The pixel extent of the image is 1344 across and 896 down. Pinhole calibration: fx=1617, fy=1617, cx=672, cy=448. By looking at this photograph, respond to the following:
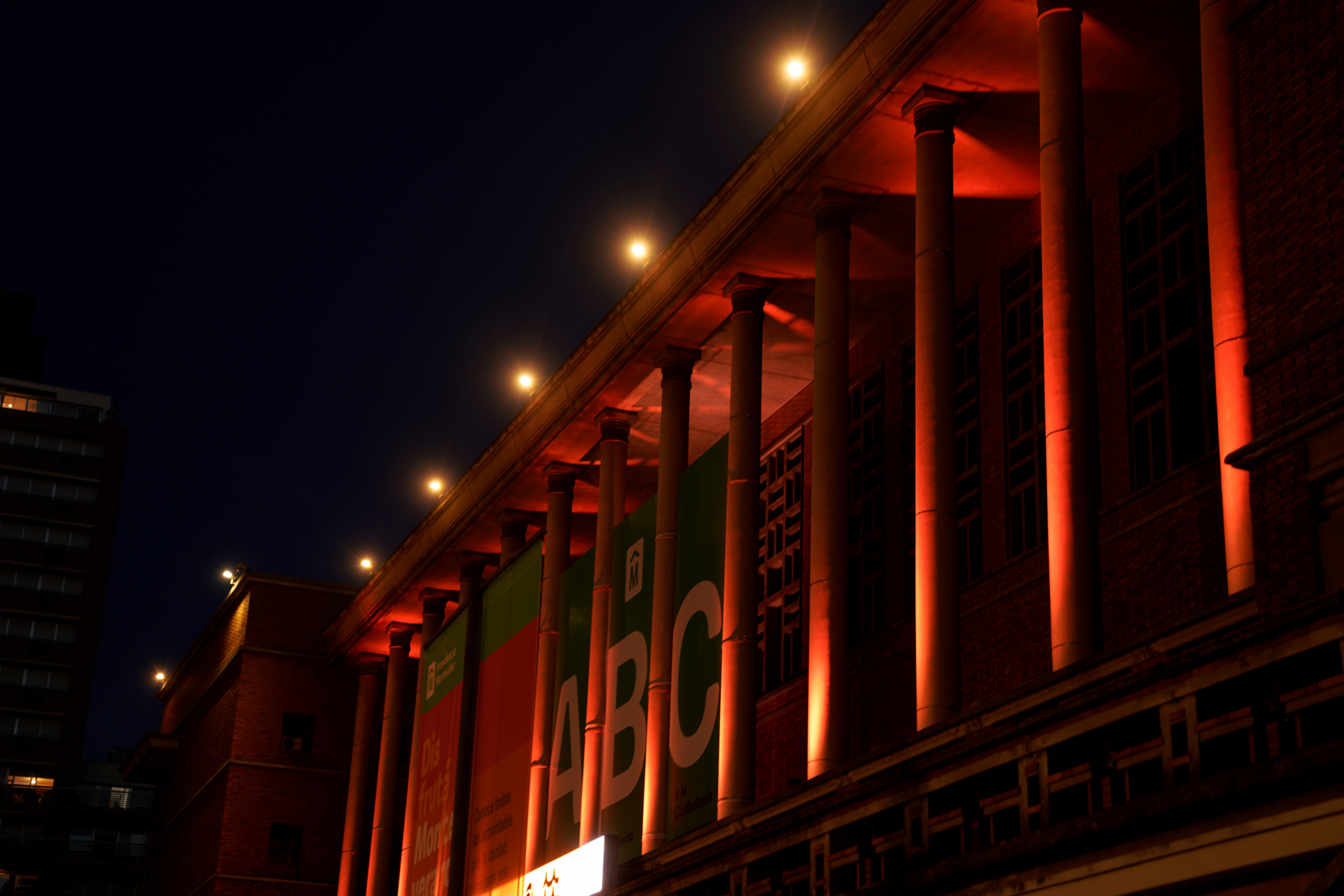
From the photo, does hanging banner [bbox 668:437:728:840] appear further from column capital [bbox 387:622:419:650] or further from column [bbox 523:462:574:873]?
column capital [bbox 387:622:419:650]

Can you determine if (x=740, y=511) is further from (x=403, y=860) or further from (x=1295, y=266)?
(x=403, y=860)

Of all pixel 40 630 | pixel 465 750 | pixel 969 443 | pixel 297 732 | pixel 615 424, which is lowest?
pixel 465 750

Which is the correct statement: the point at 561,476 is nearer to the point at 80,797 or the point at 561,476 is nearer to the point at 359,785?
the point at 359,785

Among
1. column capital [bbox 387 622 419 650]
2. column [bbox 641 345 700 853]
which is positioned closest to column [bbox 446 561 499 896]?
column capital [bbox 387 622 419 650]

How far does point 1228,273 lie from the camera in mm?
16406

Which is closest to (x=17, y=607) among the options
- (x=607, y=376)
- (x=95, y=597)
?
(x=95, y=597)

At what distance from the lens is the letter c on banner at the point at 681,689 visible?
2436 cm

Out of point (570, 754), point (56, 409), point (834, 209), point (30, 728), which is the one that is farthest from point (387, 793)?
point (56, 409)

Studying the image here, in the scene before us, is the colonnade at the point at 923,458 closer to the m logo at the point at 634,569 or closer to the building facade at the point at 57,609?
the m logo at the point at 634,569

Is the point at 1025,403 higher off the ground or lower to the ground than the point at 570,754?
higher

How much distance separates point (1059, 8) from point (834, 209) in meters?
5.61

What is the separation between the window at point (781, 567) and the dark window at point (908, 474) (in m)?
3.91

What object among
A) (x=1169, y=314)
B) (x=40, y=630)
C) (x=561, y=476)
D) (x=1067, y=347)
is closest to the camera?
(x=1067, y=347)

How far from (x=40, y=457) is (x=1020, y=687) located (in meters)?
102
